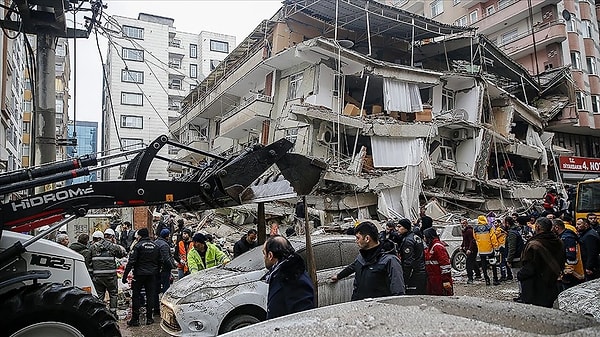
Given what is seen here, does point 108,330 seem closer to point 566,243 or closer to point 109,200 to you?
point 109,200

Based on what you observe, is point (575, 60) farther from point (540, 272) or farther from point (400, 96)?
point (540, 272)

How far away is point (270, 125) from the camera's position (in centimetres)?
2620

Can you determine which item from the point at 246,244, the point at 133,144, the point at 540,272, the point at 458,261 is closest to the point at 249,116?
the point at 458,261

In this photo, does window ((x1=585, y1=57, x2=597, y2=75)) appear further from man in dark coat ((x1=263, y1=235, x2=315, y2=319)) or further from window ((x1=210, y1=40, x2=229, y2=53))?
man in dark coat ((x1=263, y1=235, x2=315, y2=319))

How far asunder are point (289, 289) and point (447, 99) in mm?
27533

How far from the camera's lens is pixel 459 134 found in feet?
93.5

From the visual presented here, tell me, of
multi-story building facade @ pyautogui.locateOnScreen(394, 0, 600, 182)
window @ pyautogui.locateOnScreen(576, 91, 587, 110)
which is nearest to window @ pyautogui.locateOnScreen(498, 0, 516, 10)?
multi-story building facade @ pyautogui.locateOnScreen(394, 0, 600, 182)

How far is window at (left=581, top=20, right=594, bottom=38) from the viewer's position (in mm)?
37963

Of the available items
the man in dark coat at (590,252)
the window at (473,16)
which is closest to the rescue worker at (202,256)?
the man in dark coat at (590,252)

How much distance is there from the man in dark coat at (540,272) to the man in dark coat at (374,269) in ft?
8.46

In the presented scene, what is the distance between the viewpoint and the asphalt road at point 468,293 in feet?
27.5

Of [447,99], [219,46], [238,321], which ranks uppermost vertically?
[219,46]

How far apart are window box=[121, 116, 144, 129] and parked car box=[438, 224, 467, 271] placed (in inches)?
1620

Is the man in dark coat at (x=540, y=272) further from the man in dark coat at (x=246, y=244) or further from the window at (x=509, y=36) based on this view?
the window at (x=509, y=36)
